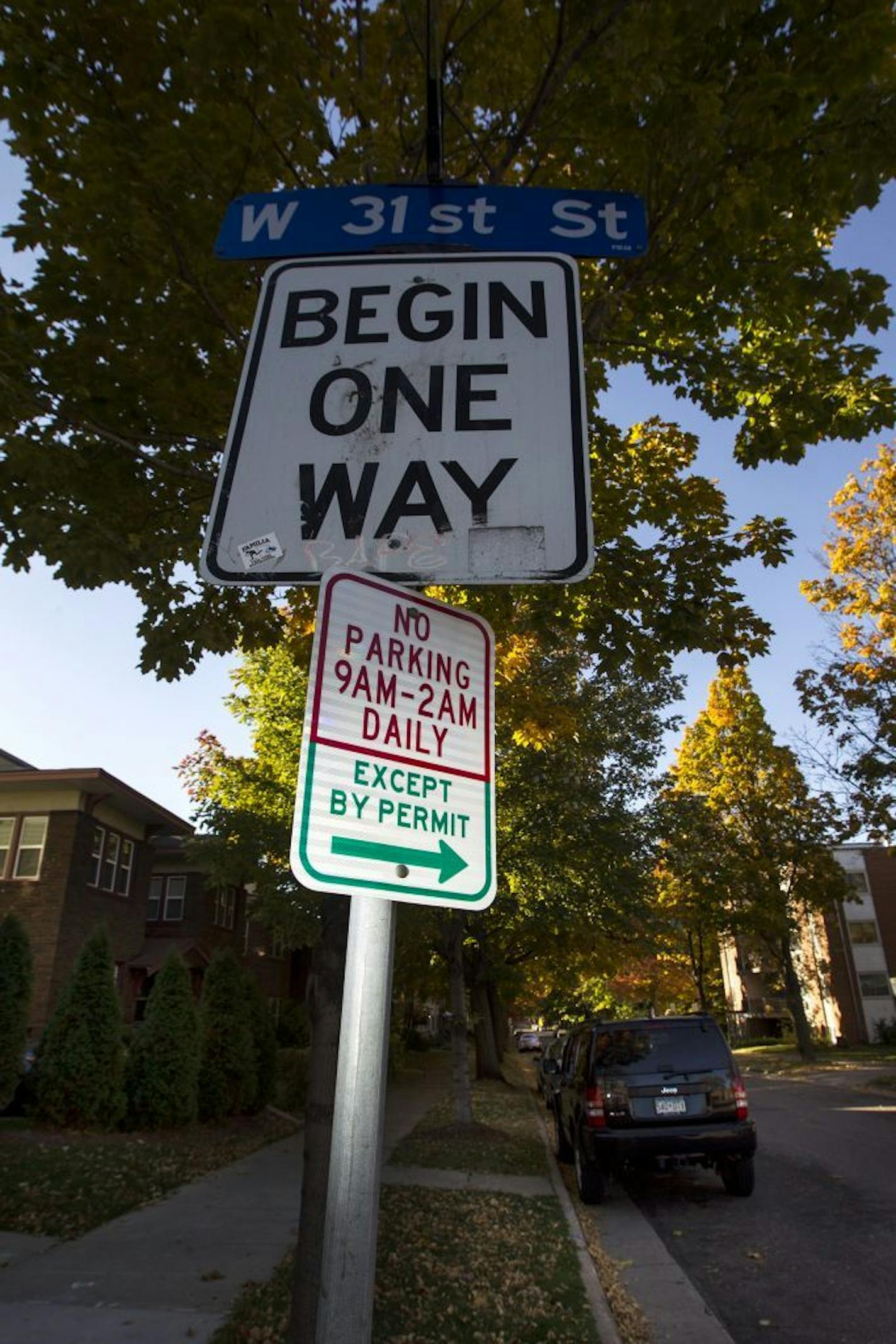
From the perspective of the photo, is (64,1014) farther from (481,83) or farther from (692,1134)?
(481,83)

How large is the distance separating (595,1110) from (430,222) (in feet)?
30.2

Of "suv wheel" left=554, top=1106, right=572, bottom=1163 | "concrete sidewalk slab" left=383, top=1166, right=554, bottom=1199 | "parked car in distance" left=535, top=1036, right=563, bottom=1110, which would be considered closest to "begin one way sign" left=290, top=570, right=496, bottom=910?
"concrete sidewalk slab" left=383, top=1166, right=554, bottom=1199

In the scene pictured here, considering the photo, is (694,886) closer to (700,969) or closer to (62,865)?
(700,969)

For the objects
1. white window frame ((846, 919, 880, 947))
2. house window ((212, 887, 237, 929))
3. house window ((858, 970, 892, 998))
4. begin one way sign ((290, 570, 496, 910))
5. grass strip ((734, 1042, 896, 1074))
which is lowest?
grass strip ((734, 1042, 896, 1074))

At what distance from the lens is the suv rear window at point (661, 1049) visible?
31.1ft

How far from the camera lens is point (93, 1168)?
361 inches

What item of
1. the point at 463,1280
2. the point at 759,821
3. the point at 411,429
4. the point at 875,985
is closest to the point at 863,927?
the point at 875,985

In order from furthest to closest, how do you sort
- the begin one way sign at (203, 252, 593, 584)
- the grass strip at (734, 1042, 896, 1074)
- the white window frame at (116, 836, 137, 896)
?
the grass strip at (734, 1042, 896, 1074), the white window frame at (116, 836, 137, 896), the begin one way sign at (203, 252, 593, 584)

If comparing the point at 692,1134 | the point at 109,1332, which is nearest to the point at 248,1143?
the point at 692,1134

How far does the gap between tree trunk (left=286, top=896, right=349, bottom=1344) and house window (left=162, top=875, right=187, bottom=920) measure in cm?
2411

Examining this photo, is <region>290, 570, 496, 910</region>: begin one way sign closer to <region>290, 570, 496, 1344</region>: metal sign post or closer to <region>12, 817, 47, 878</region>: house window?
<region>290, 570, 496, 1344</region>: metal sign post

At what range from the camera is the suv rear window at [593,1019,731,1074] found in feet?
31.1

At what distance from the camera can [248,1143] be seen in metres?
12.0

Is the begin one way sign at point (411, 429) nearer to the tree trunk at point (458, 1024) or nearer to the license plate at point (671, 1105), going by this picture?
the license plate at point (671, 1105)
